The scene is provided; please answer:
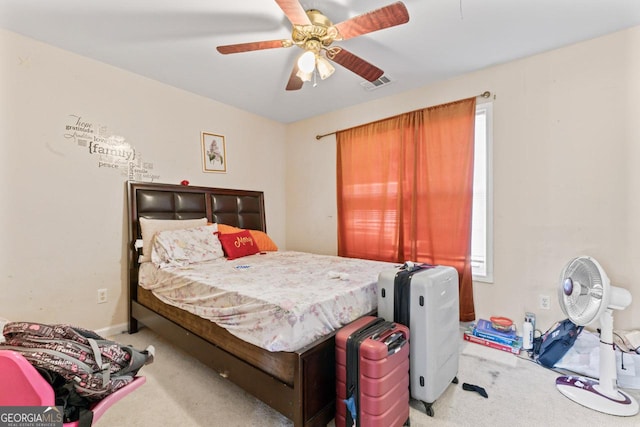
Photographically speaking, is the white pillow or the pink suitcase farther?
the white pillow

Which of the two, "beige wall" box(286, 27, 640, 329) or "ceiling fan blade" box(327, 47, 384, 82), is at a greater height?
"ceiling fan blade" box(327, 47, 384, 82)

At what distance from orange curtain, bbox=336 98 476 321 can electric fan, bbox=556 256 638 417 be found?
3.01 feet

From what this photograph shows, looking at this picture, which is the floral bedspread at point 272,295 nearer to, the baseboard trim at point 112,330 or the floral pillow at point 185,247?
the floral pillow at point 185,247

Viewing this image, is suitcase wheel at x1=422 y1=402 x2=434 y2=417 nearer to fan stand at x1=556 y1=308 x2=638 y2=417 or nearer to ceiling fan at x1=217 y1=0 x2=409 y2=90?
fan stand at x1=556 y1=308 x2=638 y2=417

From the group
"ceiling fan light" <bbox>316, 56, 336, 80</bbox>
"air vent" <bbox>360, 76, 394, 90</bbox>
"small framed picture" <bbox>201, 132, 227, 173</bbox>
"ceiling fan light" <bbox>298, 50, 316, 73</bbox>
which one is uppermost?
"air vent" <bbox>360, 76, 394, 90</bbox>

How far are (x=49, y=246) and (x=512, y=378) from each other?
3786mm

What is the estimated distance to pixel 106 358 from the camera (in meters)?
1.10

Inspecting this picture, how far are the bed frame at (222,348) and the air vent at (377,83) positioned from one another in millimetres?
2172

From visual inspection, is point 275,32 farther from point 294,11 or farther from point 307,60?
point 294,11

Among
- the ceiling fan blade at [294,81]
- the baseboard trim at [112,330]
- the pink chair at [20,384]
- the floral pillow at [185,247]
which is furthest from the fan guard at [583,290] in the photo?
the baseboard trim at [112,330]

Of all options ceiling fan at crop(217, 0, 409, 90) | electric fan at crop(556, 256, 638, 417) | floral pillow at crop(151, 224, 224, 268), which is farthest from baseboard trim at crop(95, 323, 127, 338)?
electric fan at crop(556, 256, 638, 417)

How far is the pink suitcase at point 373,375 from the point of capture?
4.43ft

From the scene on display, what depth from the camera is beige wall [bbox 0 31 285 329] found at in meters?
2.27

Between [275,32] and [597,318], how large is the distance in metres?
2.97
